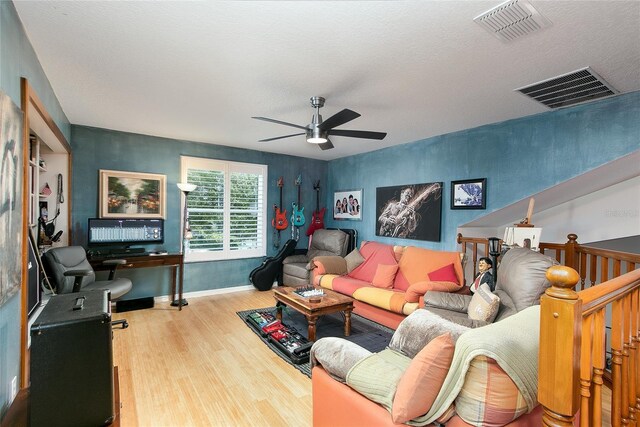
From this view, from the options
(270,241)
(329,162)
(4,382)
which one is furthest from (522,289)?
(329,162)

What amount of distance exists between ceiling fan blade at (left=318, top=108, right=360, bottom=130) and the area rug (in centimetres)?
219

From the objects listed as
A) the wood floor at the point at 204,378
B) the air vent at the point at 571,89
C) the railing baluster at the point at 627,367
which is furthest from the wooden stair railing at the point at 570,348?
the air vent at the point at 571,89

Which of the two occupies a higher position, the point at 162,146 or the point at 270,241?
the point at 162,146

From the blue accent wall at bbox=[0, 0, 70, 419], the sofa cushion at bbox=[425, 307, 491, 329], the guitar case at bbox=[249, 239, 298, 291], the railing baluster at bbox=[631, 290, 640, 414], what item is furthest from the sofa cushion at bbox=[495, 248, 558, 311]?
the guitar case at bbox=[249, 239, 298, 291]

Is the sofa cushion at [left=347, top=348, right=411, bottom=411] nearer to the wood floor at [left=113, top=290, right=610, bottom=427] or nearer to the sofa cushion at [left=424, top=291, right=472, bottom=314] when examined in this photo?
the wood floor at [left=113, top=290, right=610, bottom=427]

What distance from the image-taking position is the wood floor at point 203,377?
2.09 m

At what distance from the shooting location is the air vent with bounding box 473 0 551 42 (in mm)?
1600

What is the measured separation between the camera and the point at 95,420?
1.49 m

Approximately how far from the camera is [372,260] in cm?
443

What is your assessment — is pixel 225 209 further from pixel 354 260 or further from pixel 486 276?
pixel 486 276

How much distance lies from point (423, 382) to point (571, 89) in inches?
111

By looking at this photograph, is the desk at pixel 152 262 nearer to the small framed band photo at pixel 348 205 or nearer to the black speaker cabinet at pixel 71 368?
the black speaker cabinet at pixel 71 368

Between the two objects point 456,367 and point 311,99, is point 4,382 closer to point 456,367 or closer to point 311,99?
point 456,367

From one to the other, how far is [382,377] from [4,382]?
1902 millimetres
